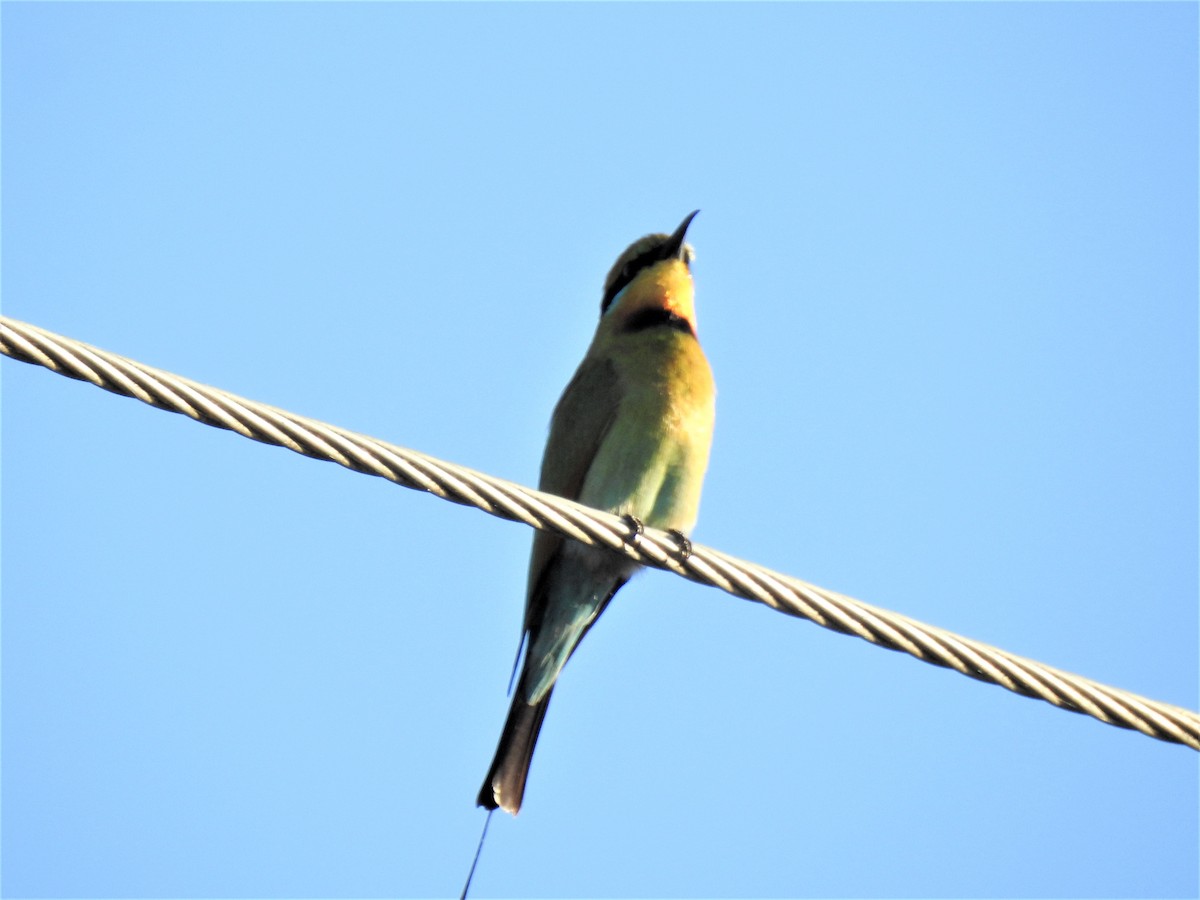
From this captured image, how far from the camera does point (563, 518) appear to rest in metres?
2.41

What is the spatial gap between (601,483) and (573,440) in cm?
22

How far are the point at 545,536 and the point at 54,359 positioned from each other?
77.6 inches

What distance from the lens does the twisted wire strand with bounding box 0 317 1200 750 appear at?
79.4 inches

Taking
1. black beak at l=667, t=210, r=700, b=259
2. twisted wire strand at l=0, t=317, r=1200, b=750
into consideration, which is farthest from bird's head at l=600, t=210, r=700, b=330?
twisted wire strand at l=0, t=317, r=1200, b=750

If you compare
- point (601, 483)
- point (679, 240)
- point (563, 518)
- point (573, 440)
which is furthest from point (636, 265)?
point (563, 518)

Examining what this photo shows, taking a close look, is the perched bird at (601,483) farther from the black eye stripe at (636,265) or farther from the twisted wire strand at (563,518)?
the twisted wire strand at (563,518)

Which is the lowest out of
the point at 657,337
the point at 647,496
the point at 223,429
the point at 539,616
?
the point at 223,429

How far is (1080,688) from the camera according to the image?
2293mm

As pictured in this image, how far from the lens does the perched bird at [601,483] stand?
381 centimetres


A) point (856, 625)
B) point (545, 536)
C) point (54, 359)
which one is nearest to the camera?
point (54, 359)

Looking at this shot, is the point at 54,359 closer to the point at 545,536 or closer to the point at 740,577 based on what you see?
the point at 740,577

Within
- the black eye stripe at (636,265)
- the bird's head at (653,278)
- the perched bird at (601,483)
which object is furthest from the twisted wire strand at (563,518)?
the black eye stripe at (636,265)

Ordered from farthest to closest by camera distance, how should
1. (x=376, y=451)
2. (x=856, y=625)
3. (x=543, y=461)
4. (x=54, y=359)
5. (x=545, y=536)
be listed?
1. (x=543, y=461)
2. (x=545, y=536)
3. (x=856, y=625)
4. (x=376, y=451)
5. (x=54, y=359)

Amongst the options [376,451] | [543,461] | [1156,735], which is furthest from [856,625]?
[543,461]
